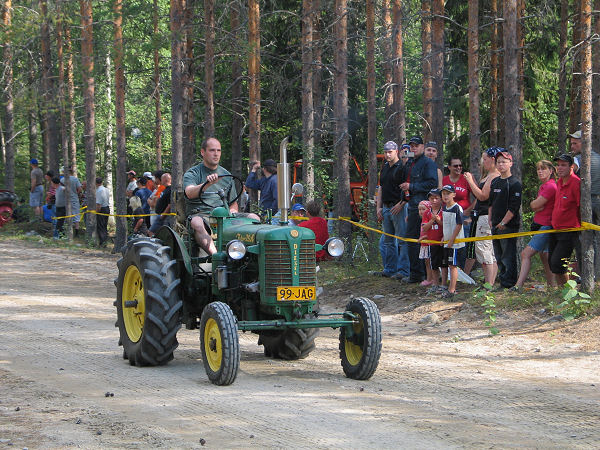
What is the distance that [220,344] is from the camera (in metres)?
7.99

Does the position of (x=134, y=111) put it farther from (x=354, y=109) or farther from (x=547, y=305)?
(x=547, y=305)

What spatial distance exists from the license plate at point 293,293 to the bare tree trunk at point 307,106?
1312 centimetres

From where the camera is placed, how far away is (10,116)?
110ft

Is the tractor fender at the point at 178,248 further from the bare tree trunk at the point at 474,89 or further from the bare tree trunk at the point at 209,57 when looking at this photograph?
the bare tree trunk at the point at 209,57

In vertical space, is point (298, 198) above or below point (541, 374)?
above

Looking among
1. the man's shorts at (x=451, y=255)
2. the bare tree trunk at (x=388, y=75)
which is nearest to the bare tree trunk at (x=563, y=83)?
the bare tree trunk at (x=388, y=75)

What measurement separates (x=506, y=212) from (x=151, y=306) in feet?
19.5

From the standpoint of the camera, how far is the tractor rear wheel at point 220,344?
25.7 ft

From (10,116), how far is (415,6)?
1591 cm

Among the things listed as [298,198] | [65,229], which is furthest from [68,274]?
[65,229]

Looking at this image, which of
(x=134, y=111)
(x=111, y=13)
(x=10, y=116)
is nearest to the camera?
(x=111, y=13)

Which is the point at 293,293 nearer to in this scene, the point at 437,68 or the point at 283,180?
the point at 283,180

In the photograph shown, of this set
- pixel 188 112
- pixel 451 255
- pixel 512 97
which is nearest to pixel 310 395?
pixel 451 255

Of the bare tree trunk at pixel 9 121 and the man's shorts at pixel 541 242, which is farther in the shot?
the bare tree trunk at pixel 9 121
